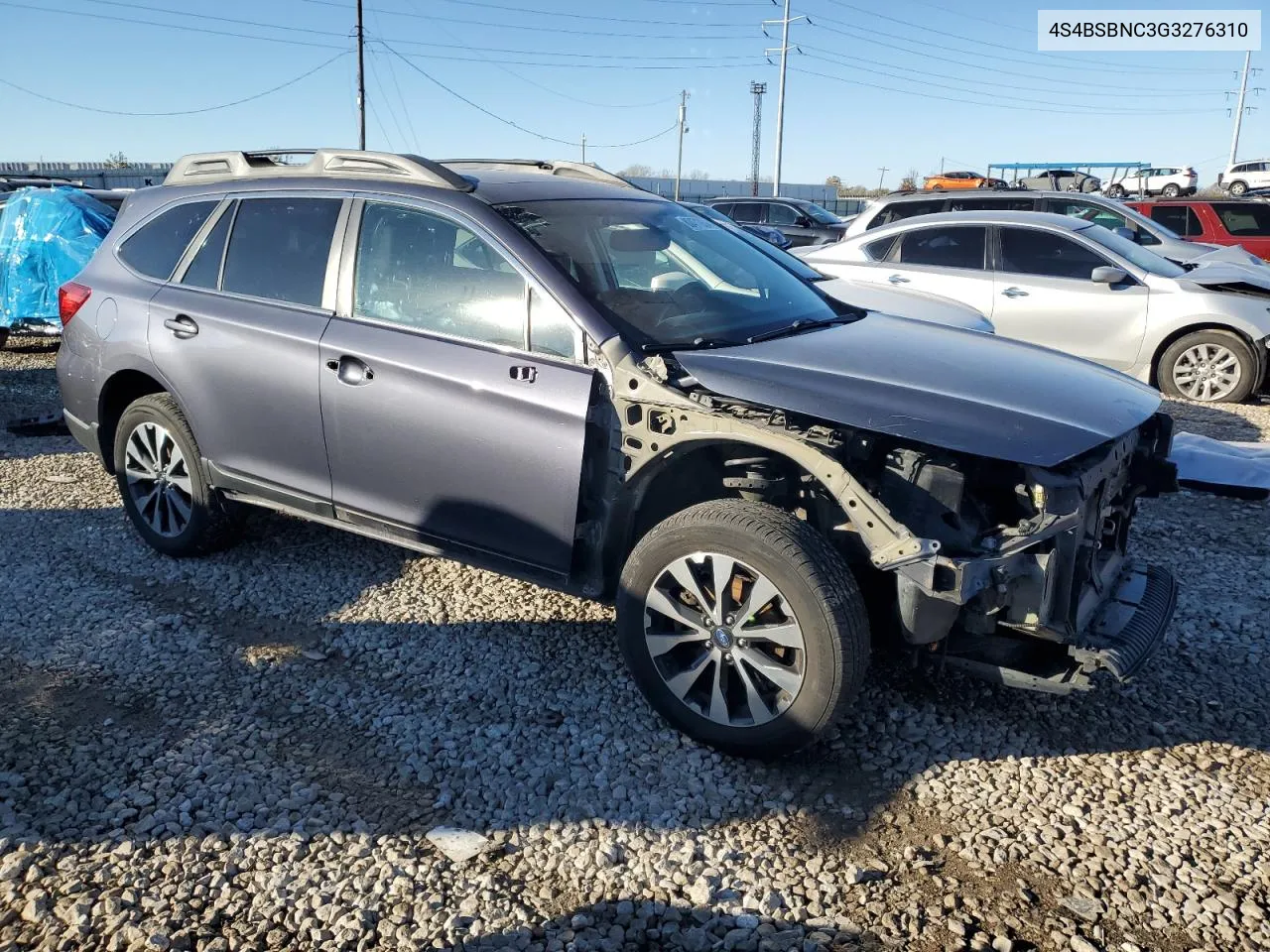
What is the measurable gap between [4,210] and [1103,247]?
11.0 meters

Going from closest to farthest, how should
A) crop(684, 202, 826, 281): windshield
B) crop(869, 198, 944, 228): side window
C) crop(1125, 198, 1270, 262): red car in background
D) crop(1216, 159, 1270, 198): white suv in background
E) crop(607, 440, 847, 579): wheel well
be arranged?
crop(607, 440, 847, 579): wheel well < crop(684, 202, 826, 281): windshield < crop(869, 198, 944, 228): side window < crop(1125, 198, 1270, 262): red car in background < crop(1216, 159, 1270, 198): white suv in background

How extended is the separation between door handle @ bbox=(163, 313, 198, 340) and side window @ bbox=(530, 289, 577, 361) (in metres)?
1.87

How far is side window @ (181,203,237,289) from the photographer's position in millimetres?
4617

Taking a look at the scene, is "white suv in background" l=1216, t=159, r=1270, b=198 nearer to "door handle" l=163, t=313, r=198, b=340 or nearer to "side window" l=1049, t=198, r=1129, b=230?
"side window" l=1049, t=198, r=1129, b=230

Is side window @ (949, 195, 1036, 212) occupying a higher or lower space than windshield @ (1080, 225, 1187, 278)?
higher

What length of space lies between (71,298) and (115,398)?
0.58 meters

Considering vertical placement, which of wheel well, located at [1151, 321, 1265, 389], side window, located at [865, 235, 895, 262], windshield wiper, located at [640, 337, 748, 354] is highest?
side window, located at [865, 235, 895, 262]

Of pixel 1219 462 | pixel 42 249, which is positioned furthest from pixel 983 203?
pixel 42 249

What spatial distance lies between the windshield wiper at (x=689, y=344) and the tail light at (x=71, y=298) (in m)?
3.25

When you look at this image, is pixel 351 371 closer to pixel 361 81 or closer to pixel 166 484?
pixel 166 484

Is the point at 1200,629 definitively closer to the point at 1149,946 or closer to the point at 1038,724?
the point at 1038,724

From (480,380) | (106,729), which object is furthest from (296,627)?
(480,380)

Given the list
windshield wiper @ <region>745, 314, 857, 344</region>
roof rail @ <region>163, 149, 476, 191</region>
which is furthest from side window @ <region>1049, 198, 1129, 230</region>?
roof rail @ <region>163, 149, 476, 191</region>

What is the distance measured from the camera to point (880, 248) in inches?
373
